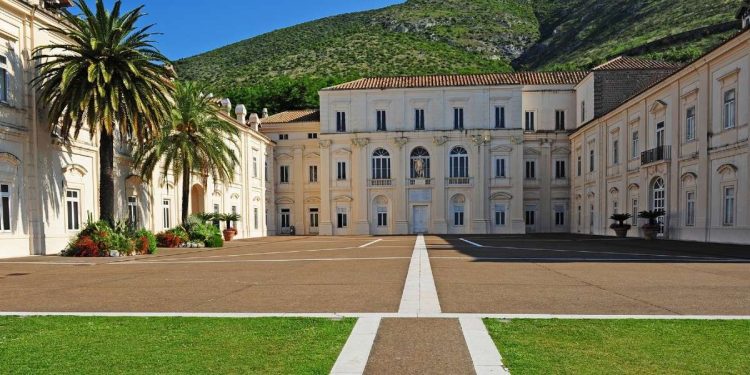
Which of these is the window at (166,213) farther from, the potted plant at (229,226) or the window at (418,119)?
the window at (418,119)

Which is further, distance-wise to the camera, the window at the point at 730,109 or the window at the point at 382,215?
the window at the point at 382,215

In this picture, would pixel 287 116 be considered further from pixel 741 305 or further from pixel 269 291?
pixel 741 305

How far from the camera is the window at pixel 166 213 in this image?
2919cm

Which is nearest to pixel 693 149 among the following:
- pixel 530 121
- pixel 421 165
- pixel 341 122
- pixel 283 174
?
pixel 530 121

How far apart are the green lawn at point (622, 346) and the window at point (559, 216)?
42.8 metres

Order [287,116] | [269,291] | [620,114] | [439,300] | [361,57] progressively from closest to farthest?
[439,300], [269,291], [620,114], [287,116], [361,57]

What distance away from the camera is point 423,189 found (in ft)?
153

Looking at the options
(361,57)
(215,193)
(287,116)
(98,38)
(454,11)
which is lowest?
(215,193)

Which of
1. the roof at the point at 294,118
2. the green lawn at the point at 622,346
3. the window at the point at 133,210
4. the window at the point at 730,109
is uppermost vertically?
the roof at the point at 294,118

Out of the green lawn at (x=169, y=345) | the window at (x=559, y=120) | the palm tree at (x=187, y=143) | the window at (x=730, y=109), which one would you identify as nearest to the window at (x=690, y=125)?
the window at (x=730, y=109)

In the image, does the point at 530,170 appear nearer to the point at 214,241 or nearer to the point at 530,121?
the point at 530,121

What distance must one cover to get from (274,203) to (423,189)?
1404cm

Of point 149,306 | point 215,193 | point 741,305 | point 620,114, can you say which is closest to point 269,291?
point 149,306

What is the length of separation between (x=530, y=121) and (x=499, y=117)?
429 cm
